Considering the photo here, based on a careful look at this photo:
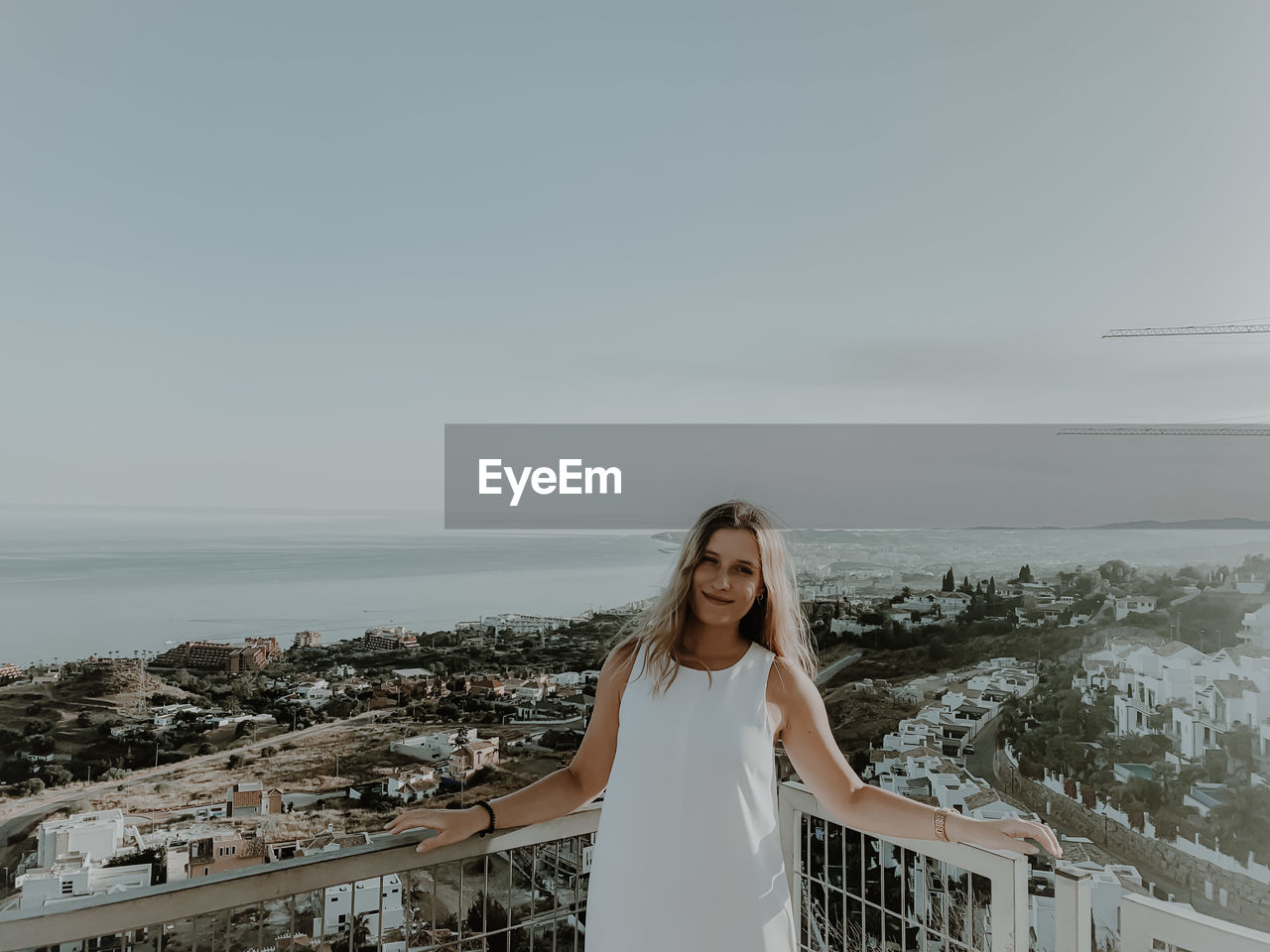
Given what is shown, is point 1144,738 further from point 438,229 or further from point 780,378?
point 438,229

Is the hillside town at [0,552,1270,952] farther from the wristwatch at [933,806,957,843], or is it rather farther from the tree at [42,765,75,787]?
the wristwatch at [933,806,957,843]

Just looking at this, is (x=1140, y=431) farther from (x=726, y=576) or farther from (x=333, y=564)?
(x=333, y=564)

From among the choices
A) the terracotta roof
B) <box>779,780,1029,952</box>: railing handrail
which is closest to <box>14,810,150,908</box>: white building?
<box>779,780,1029,952</box>: railing handrail

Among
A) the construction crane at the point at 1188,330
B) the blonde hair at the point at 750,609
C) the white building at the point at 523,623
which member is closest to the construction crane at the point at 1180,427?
the construction crane at the point at 1188,330

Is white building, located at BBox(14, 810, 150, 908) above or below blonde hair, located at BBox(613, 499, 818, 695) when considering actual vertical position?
below

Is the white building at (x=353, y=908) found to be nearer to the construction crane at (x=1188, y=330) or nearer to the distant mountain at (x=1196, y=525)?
the distant mountain at (x=1196, y=525)

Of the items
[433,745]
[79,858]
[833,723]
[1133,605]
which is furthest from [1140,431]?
[79,858]

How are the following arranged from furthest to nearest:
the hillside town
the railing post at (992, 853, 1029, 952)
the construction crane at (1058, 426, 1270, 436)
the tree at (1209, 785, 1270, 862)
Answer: the construction crane at (1058, 426, 1270, 436) < the tree at (1209, 785, 1270, 862) < the hillside town < the railing post at (992, 853, 1029, 952)
